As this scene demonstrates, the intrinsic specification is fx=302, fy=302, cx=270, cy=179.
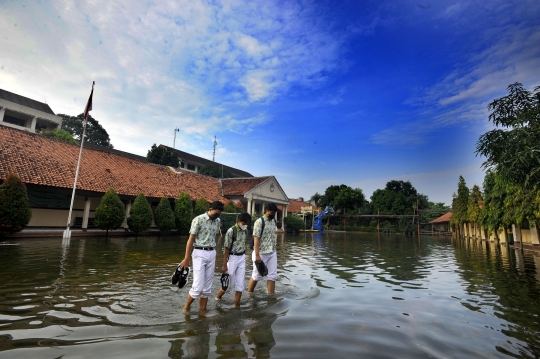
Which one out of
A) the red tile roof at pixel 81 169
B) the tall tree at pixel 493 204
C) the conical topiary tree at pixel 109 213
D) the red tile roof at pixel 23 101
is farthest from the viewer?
the red tile roof at pixel 23 101

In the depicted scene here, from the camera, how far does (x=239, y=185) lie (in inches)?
1348

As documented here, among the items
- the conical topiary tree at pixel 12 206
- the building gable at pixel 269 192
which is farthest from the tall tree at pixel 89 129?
the conical topiary tree at pixel 12 206

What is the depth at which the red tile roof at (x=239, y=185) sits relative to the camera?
32.8 m

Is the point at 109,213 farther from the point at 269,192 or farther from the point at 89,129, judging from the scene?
the point at 89,129

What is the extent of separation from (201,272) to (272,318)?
1.33 meters

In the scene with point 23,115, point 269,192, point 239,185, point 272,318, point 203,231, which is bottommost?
point 272,318

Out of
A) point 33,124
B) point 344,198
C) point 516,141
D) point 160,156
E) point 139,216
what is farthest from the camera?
point 344,198

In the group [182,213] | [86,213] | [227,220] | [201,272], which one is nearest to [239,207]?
[227,220]

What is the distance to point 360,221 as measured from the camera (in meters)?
51.9

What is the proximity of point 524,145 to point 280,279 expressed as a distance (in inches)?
349

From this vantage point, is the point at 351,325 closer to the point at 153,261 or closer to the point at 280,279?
the point at 280,279

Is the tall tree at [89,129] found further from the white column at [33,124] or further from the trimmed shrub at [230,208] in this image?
the trimmed shrub at [230,208]

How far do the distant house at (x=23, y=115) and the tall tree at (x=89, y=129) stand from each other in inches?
194

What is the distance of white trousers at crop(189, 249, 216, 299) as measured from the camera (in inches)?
189
